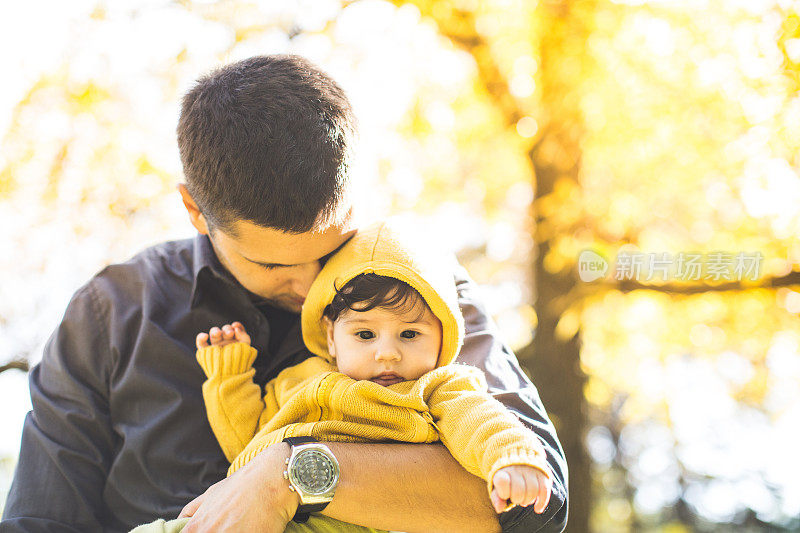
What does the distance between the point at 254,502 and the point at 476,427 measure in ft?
1.59

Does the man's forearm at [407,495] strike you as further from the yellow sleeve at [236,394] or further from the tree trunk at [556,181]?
the tree trunk at [556,181]

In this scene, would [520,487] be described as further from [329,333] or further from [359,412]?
[329,333]

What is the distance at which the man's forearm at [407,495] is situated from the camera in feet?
5.11

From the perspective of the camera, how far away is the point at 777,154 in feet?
16.8

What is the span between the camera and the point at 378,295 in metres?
1.79

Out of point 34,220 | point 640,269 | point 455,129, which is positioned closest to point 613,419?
point 640,269

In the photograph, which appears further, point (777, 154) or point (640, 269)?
point (640, 269)

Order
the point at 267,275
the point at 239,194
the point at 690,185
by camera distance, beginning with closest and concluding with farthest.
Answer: the point at 239,194, the point at 267,275, the point at 690,185

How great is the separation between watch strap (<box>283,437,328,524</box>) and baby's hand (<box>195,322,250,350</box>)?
0.38m

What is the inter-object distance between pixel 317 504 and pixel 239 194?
738 millimetres

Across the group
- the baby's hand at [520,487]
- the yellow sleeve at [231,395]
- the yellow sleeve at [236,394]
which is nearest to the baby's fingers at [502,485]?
the baby's hand at [520,487]

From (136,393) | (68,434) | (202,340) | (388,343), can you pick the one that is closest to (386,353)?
(388,343)

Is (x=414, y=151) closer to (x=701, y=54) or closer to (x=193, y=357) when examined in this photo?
(x=701, y=54)

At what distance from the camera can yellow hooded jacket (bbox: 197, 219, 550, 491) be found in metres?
1.57
